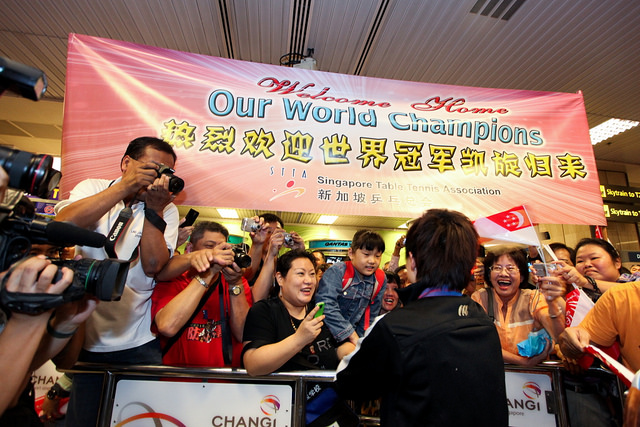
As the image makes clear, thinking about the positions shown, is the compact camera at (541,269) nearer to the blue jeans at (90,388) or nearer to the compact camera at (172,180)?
the compact camera at (172,180)

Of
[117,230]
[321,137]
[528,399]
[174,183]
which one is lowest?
[528,399]

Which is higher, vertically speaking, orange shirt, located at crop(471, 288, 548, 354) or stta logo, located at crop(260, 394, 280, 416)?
orange shirt, located at crop(471, 288, 548, 354)

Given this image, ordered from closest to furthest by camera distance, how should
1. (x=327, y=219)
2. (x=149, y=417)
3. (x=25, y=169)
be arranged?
(x=25, y=169)
(x=149, y=417)
(x=327, y=219)

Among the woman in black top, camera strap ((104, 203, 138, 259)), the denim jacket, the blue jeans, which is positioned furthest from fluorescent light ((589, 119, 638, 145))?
the blue jeans

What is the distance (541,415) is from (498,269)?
95cm

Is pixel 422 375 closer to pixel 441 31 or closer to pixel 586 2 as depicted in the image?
pixel 441 31

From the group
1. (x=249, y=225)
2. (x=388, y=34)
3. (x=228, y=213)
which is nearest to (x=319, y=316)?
(x=249, y=225)

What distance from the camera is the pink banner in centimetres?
238

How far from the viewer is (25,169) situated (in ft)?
3.06

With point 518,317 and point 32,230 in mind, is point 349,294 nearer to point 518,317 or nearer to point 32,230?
point 518,317

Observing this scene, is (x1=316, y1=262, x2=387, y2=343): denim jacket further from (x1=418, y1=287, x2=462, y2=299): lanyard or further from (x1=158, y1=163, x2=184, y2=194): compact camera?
(x1=158, y1=163, x2=184, y2=194): compact camera

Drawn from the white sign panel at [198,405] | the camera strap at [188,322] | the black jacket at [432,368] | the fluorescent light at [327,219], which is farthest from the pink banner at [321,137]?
the fluorescent light at [327,219]

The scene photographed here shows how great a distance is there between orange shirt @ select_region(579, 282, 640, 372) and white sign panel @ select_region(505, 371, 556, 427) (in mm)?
446

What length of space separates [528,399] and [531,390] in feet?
0.19
